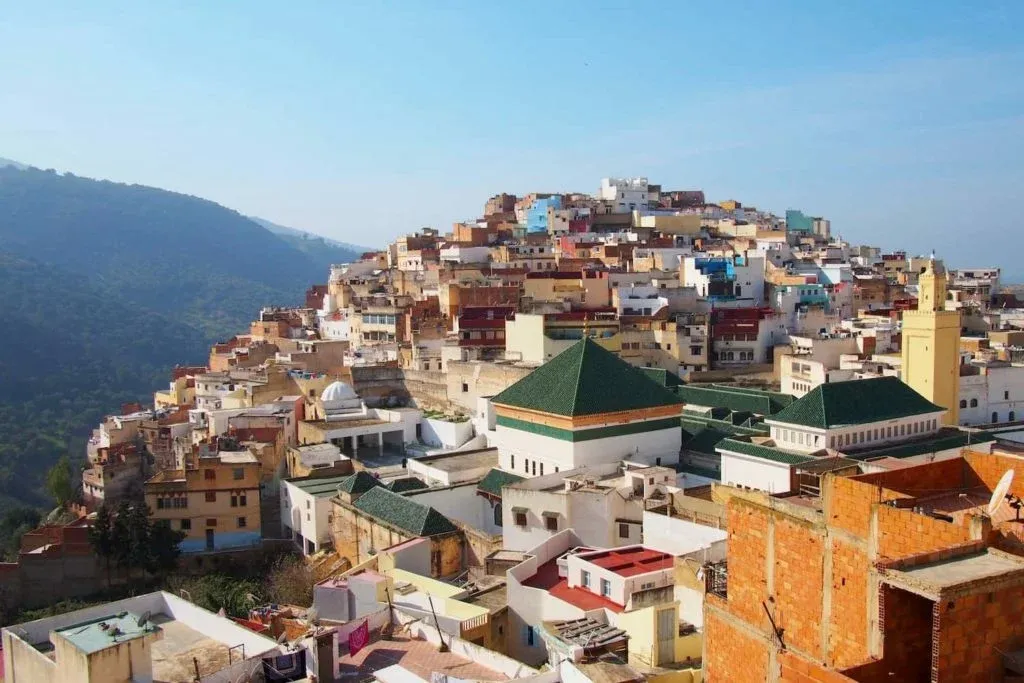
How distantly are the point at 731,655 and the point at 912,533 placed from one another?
204cm

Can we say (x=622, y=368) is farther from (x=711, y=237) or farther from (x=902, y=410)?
(x=711, y=237)

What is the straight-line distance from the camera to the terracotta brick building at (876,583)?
5168 millimetres

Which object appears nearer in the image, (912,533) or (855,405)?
(912,533)

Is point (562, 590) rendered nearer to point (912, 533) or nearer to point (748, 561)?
point (748, 561)

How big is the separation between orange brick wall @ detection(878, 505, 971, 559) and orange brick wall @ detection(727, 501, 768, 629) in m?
1.15

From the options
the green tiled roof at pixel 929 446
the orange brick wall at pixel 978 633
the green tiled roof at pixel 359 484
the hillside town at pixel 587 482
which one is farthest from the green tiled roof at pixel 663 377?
the orange brick wall at pixel 978 633

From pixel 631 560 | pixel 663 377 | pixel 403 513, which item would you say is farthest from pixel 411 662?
pixel 663 377

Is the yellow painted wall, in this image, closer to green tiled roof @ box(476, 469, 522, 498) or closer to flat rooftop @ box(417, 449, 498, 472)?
flat rooftop @ box(417, 449, 498, 472)

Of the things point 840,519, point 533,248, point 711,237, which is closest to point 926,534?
point 840,519

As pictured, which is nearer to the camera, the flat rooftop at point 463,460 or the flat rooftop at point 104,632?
the flat rooftop at point 104,632

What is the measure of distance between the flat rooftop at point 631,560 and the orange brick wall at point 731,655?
16.9 feet

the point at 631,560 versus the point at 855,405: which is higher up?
the point at 855,405

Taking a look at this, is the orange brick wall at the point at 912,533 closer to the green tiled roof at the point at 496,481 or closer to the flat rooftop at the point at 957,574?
the flat rooftop at the point at 957,574

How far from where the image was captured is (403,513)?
18.3 meters
